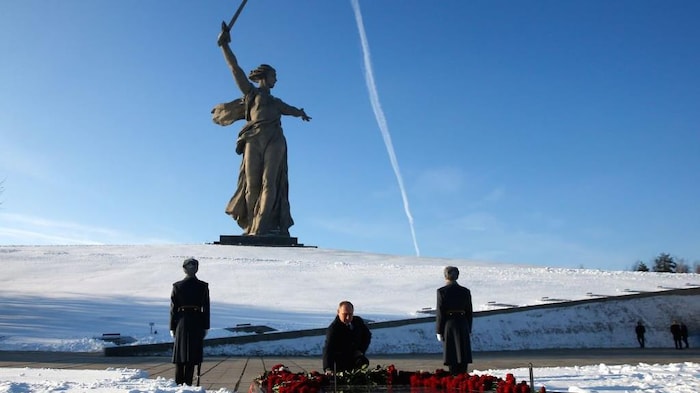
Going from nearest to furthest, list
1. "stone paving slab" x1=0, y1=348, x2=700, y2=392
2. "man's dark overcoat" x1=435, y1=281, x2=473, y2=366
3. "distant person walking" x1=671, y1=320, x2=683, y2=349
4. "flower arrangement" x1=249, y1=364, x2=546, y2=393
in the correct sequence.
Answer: "flower arrangement" x1=249, y1=364, x2=546, y2=393 → "man's dark overcoat" x1=435, y1=281, x2=473, y2=366 → "stone paving slab" x1=0, y1=348, x2=700, y2=392 → "distant person walking" x1=671, y1=320, x2=683, y2=349

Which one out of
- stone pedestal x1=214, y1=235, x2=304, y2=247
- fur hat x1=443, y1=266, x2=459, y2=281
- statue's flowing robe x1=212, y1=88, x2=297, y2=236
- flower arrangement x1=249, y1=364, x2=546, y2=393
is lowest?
flower arrangement x1=249, y1=364, x2=546, y2=393

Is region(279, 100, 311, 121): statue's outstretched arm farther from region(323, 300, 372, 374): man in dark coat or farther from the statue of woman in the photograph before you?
region(323, 300, 372, 374): man in dark coat

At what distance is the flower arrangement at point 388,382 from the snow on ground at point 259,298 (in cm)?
109

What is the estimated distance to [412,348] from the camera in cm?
1292

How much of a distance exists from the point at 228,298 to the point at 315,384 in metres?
12.0

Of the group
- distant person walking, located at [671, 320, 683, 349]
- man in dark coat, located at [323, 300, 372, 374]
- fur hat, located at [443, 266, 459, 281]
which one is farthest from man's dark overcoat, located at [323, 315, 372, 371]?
distant person walking, located at [671, 320, 683, 349]

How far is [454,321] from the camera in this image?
275 inches

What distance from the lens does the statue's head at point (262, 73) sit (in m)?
31.1

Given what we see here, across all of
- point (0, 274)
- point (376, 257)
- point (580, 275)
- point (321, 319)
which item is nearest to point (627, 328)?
point (580, 275)

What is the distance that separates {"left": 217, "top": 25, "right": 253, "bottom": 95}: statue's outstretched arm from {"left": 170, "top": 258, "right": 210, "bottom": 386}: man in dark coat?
2446cm

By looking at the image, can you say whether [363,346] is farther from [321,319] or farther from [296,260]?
[296,260]

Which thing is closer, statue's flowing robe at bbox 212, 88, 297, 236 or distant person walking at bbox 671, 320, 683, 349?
distant person walking at bbox 671, 320, 683, 349

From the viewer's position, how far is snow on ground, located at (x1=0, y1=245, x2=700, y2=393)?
6957 mm

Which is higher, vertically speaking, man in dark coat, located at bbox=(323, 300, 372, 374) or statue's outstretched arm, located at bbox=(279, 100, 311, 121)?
statue's outstretched arm, located at bbox=(279, 100, 311, 121)
